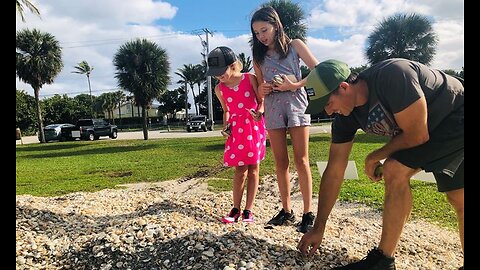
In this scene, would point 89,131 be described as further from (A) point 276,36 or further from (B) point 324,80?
(B) point 324,80

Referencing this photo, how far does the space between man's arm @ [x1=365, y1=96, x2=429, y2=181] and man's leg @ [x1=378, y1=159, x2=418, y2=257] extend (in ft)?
0.30

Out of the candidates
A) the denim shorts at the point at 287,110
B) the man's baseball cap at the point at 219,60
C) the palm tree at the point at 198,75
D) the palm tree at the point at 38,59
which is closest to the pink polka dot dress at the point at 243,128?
the man's baseball cap at the point at 219,60

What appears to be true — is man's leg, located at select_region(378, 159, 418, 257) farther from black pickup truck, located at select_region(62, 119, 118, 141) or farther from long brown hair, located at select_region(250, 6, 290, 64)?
black pickup truck, located at select_region(62, 119, 118, 141)

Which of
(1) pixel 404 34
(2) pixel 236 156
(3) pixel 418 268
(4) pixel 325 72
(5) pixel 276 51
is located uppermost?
(1) pixel 404 34

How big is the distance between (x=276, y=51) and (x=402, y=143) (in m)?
1.57

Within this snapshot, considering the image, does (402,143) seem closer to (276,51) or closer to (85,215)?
(276,51)

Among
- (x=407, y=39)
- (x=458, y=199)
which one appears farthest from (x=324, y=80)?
(x=407, y=39)

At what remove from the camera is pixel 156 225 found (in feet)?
11.0

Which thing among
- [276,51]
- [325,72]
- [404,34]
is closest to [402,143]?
[325,72]

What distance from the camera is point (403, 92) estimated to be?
2.17 m

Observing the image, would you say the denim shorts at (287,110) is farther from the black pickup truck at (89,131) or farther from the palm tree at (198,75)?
the palm tree at (198,75)

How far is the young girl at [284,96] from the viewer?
135 inches

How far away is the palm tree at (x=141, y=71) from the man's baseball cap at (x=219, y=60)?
2298 cm

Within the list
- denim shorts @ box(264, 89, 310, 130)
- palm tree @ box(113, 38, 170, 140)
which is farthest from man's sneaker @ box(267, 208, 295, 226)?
palm tree @ box(113, 38, 170, 140)
